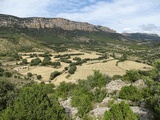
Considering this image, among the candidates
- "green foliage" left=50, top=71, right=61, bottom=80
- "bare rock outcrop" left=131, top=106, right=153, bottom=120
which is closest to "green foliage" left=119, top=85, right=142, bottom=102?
"bare rock outcrop" left=131, top=106, right=153, bottom=120

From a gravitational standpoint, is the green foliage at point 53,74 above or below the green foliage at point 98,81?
below

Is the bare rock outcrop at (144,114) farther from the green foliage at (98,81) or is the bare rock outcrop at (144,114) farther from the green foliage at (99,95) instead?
the green foliage at (98,81)

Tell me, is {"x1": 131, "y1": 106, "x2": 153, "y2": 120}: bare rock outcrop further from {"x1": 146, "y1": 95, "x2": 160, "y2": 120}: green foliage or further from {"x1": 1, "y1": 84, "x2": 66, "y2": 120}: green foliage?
{"x1": 1, "y1": 84, "x2": 66, "y2": 120}: green foliage

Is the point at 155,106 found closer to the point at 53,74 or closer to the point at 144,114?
the point at 144,114

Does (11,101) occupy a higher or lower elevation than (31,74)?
higher

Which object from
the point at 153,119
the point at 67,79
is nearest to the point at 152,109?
the point at 153,119

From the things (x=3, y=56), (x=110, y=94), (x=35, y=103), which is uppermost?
(x=35, y=103)

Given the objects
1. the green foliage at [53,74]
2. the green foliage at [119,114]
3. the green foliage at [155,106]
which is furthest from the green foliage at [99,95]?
the green foliage at [53,74]

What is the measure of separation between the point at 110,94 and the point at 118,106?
97.1 feet

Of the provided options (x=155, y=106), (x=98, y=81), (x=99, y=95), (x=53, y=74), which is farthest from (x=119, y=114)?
(x=53, y=74)

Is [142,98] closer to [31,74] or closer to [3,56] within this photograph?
[31,74]

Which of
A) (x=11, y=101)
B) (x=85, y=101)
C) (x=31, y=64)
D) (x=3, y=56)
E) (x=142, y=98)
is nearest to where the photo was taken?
(x=85, y=101)

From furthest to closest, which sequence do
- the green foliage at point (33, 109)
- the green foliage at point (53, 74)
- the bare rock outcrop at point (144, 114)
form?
the green foliage at point (53, 74) < the bare rock outcrop at point (144, 114) < the green foliage at point (33, 109)

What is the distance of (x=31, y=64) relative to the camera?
15512 cm
